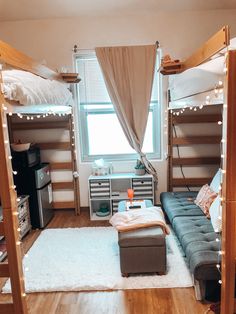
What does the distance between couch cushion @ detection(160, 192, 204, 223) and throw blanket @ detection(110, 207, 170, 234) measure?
399 millimetres

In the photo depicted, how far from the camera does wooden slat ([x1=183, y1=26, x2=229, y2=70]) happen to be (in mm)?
1566

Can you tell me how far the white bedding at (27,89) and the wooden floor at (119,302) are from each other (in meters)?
1.60

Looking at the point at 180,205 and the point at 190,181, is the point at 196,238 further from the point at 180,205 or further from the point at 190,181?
the point at 190,181

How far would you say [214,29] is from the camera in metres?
3.70

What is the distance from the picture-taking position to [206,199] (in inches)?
123

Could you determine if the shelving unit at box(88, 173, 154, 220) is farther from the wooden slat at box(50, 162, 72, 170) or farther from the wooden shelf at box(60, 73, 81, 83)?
the wooden shelf at box(60, 73, 81, 83)

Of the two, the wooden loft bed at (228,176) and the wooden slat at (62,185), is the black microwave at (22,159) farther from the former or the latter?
the wooden loft bed at (228,176)

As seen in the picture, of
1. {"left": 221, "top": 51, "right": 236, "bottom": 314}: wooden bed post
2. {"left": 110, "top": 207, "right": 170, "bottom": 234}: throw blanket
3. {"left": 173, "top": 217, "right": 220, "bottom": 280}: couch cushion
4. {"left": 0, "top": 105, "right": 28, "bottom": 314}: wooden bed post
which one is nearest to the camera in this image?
{"left": 221, "top": 51, "right": 236, "bottom": 314}: wooden bed post

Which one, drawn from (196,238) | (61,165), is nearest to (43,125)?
(61,165)

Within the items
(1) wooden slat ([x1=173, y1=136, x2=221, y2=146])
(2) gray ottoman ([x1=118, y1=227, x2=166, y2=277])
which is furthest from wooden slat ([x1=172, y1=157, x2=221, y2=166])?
(2) gray ottoman ([x1=118, y1=227, x2=166, y2=277])

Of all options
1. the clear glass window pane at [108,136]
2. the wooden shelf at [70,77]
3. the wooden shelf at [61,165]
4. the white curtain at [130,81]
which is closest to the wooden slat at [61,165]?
the wooden shelf at [61,165]

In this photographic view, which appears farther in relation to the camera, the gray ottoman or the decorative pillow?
the decorative pillow

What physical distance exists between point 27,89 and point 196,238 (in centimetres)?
188

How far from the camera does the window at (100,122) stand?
3.93m
